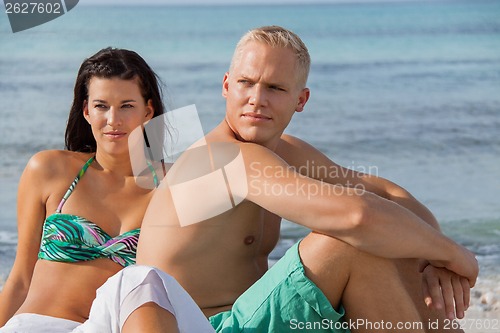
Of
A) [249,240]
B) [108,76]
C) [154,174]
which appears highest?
[108,76]

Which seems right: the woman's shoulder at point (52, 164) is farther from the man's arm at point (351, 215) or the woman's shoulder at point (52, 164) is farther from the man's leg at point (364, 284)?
the man's leg at point (364, 284)

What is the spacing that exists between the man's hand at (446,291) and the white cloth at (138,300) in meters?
0.79

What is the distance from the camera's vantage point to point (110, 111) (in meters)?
3.49

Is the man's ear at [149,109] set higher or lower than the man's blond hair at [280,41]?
lower

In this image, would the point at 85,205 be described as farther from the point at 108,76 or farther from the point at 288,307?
the point at 288,307

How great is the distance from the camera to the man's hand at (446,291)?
9.59ft

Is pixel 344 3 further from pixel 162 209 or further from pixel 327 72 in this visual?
pixel 162 209

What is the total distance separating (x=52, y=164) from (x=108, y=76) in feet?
1.40

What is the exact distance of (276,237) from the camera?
3521mm

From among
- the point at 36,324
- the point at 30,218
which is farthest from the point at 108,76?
the point at 36,324

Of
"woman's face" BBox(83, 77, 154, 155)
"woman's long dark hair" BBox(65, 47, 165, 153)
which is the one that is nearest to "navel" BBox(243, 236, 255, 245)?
"woman's face" BBox(83, 77, 154, 155)

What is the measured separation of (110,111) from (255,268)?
2.84 feet

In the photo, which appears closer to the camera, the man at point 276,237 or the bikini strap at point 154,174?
the man at point 276,237

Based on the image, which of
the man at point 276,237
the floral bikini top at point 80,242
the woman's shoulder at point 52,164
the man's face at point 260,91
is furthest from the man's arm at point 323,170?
the woman's shoulder at point 52,164
